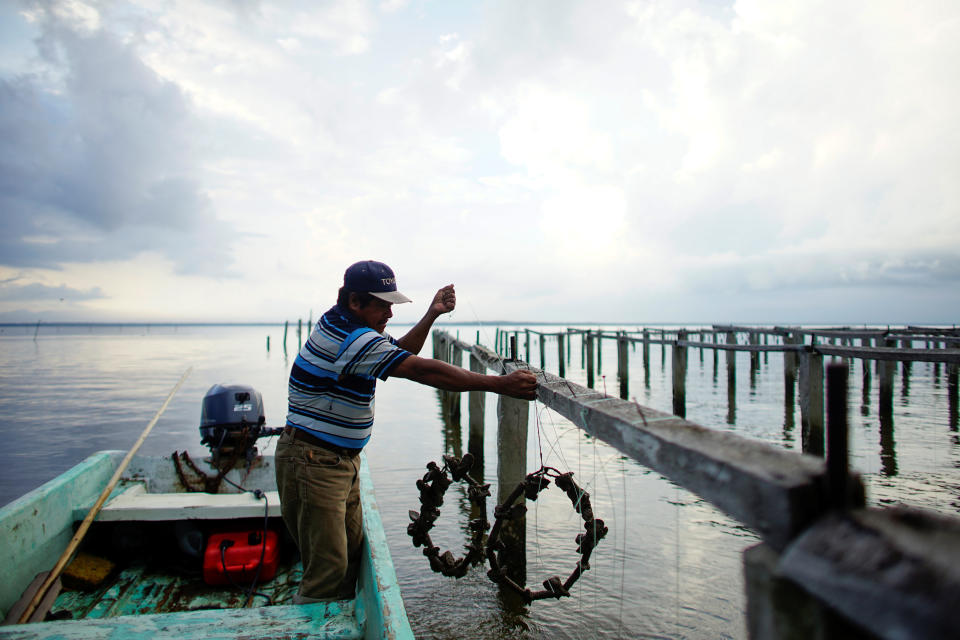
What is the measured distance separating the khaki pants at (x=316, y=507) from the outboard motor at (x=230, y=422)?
2.78 meters

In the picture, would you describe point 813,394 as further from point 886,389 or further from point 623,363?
point 623,363

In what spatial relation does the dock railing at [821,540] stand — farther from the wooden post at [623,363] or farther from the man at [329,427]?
the wooden post at [623,363]

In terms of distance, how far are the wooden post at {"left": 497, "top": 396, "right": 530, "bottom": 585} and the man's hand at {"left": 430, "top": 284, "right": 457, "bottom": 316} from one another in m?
1.41

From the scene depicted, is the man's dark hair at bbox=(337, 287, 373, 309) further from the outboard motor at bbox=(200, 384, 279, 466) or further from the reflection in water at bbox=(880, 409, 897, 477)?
the reflection in water at bbox=(880, 409, 897, 477)

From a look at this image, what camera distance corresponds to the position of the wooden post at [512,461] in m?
4.76

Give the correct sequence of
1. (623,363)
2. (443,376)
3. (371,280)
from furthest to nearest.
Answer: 1. (623,363)
2. (371,280)
3. (443,376)

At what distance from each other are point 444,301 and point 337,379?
3.42 ft

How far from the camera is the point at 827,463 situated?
0.98m

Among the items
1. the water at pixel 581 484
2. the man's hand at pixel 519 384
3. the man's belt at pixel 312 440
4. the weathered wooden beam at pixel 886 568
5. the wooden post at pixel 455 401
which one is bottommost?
the water at pixel 581 484

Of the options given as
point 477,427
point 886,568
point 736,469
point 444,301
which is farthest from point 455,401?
point 886,568

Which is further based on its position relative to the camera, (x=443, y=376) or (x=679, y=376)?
(x=679, y=376)

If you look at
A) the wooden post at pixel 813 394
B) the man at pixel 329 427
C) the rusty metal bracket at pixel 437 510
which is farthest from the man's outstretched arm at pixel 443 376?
the wooden post at pixel 813 394

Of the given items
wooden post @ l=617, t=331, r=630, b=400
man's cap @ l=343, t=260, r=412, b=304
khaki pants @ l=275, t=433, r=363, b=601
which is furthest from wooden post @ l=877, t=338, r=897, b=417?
khaki pants @ l=275, t=433, r=363, b=601

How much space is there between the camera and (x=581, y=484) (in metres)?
7.44
